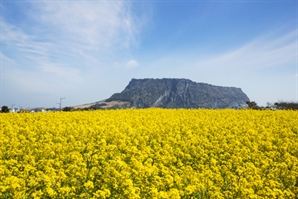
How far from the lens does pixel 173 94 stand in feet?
610

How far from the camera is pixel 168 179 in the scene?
5.82 metres

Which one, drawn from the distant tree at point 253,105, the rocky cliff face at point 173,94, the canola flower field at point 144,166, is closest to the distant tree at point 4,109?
the canola flower field at point 144,166

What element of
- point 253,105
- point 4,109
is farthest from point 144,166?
point 253,105

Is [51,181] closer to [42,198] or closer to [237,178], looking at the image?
[42,198]

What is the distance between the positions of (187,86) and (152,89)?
25469 mm

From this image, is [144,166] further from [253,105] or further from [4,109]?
[253,105]

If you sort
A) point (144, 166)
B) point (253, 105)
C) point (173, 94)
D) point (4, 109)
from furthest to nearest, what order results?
point (173, 94) < point (253, 105) < point (4, 109) < point (144, 166)

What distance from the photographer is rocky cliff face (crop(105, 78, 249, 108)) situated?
575 ft

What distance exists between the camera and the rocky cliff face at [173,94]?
175 m

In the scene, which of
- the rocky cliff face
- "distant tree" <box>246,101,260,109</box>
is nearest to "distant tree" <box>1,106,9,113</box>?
"distant tree" <box>246,101,260,109</box>

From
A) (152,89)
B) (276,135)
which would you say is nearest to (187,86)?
(152,89)

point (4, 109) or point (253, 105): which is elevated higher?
point (253, 105)

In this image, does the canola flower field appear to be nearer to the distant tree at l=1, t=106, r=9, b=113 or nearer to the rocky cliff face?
the distant tree at l=1, t=106, r=9, b=113

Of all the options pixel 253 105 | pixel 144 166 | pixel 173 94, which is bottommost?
pixel 144 166
